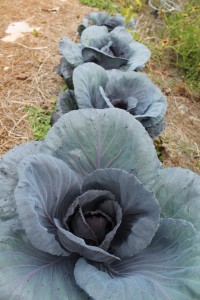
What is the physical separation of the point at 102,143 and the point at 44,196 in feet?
0.82

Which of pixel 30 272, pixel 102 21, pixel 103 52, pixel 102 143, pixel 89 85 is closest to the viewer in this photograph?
pixel 30 272

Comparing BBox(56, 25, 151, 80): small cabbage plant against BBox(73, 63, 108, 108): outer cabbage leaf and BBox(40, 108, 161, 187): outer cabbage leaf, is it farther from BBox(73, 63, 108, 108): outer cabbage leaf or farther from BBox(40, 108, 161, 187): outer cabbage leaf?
BBox(40, 108, 161, 187): outer cabbage leaf

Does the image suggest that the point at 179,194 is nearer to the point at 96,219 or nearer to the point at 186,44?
the point at 96,219

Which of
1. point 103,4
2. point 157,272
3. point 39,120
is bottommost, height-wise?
point 39,120

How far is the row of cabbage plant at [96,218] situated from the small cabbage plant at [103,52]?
1518 mm

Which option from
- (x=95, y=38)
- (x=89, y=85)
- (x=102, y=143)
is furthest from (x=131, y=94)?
(x=102, y=143)

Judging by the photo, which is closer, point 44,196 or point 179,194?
point 44,196

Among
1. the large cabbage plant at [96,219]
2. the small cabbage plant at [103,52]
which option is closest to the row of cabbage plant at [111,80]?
the small cabbage plant at [103,52]

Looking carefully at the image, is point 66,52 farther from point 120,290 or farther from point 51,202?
point 120,290

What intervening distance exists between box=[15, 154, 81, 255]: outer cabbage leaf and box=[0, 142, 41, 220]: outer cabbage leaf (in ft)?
0.49

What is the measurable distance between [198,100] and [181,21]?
0.99 meters

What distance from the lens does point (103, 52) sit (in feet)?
8.50

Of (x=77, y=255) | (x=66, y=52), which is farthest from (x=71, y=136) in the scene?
(x=66, y=52)

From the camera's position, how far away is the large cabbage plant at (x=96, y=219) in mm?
961
